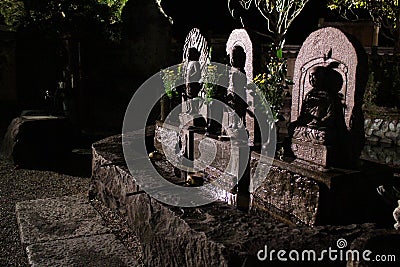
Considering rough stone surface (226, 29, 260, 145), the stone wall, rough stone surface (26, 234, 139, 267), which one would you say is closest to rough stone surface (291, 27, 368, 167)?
rough stone surface (226, 29, 260, 145)

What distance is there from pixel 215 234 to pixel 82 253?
1.38 meters

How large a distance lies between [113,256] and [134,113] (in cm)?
498

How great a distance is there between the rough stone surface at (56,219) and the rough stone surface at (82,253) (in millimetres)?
136

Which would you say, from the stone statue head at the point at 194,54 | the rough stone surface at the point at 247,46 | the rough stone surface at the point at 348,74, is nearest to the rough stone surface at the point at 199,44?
the stone statue head at the point at 194,54

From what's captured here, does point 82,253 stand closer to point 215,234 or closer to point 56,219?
point 56,219

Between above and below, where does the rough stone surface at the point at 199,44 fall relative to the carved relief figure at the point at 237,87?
above

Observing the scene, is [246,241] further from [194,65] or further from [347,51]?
[194,65]

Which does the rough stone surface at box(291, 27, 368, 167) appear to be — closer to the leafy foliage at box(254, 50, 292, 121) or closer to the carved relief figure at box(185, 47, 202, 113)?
the leafy foliage at box(254, 50, 292, 121)

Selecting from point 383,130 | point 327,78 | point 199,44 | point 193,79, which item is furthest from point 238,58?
point 383,130

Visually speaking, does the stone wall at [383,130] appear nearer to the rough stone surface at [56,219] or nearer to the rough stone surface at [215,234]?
the rough stone surface at [56,219]

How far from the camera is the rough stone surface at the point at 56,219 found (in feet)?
11.8

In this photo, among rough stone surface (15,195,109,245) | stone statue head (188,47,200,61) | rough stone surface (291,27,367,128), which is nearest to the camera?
rough stone surface (291,27,367,128)

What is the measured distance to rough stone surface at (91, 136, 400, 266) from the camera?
85.4 inches

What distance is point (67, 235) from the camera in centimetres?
359
